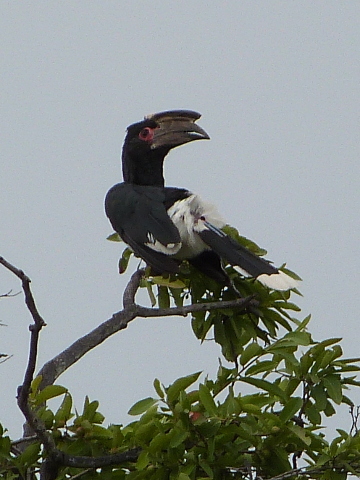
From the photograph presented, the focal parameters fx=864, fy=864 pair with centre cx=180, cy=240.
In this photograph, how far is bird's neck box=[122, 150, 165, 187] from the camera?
538 cm

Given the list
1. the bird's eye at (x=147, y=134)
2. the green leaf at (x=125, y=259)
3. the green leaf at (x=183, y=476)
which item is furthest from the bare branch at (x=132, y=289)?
the bird's eye at (x=147, y=134)

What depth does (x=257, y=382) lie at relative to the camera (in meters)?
2.66

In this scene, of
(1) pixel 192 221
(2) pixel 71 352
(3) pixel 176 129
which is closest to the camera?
(2) pixel 71 352

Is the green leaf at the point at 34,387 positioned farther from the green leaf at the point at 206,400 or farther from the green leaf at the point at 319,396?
the green leaf at the point at 319,396

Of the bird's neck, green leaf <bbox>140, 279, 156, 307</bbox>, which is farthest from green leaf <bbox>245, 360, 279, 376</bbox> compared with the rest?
the bird's neck

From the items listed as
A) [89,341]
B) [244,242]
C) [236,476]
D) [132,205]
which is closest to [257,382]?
[236,476]

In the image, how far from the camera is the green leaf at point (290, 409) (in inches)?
105

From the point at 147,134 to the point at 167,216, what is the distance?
1.11m

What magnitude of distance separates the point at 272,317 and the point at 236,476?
102 centimetres

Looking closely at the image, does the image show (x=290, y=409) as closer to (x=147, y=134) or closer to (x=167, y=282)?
(x=167, y=282)

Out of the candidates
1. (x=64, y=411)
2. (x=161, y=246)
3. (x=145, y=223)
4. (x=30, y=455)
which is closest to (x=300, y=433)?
(x=64, y=411)

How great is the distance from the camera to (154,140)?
532cm

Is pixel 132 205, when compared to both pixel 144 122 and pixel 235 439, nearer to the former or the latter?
pixel 144 122

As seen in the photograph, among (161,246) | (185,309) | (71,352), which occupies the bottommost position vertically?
(71,352)
